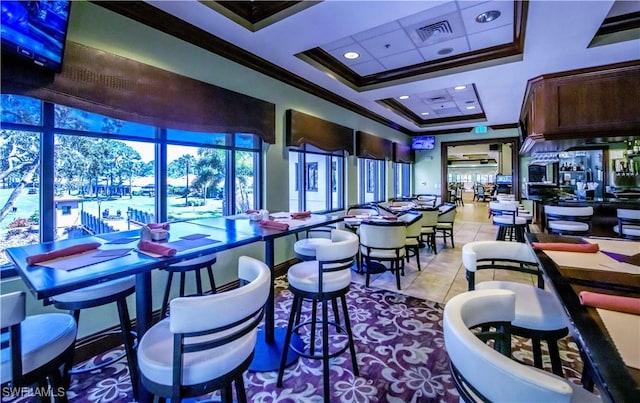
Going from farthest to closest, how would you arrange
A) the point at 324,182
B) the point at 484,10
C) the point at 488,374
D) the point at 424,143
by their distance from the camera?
1. the point at 424,143
2. the point at 324,182
3. the point at 484,10
4. the point at 488,374

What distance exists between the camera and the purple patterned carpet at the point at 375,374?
192 centimetres

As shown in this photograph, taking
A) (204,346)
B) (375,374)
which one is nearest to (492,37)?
(375,374)

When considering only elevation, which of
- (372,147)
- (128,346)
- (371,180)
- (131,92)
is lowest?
(128,346)

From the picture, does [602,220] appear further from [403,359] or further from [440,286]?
[403,359]

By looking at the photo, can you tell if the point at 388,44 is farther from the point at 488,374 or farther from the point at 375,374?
the point at 488,374

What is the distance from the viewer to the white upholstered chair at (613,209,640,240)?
386 cm

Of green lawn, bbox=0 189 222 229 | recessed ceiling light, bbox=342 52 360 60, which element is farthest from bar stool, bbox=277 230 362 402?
recessed ceiling light, bbox=342 52 360 60

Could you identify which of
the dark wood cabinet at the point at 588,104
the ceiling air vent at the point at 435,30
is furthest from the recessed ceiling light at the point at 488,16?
the dark wood cabinet at the point at 588,104

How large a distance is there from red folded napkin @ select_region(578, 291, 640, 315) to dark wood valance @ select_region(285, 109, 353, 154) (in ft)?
12.2

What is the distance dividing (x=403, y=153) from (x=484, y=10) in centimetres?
576

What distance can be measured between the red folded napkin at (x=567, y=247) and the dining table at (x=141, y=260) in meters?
1.55

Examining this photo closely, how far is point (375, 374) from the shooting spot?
212 cm

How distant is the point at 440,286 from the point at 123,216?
12.2 ft

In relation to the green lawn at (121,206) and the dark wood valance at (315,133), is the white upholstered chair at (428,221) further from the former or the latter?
the green lawn at (121,206)
